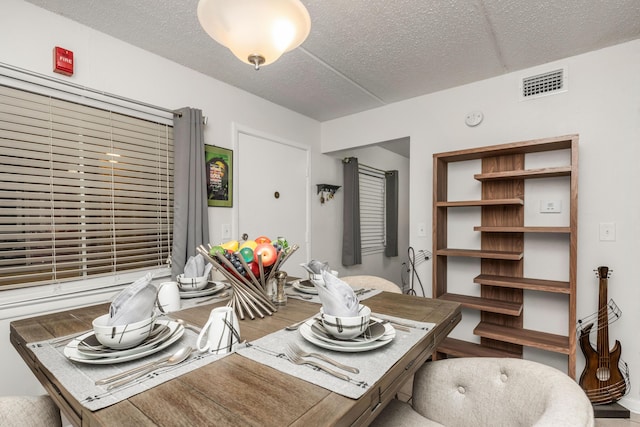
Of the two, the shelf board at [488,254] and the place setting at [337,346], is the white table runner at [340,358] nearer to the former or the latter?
the place setting at [337,346]

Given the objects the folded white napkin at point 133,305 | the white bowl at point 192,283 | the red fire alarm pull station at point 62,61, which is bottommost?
the white bowl at point 192,283

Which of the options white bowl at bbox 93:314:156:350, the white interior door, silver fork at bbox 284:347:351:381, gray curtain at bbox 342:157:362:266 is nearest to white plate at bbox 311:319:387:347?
silver fork at bbox 284:347:351:381

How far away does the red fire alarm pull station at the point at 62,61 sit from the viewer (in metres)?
1.75

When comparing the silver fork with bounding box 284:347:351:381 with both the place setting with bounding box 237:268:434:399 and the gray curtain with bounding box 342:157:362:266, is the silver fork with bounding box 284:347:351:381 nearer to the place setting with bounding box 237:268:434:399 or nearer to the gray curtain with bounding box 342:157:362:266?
the place setting with bounding box 237:268:434:399

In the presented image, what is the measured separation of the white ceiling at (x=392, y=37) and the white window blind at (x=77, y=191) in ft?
1.88

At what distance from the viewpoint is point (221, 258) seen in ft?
3.79

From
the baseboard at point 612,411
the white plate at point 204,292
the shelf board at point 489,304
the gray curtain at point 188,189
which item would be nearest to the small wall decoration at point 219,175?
the gray curtain at point 188,189

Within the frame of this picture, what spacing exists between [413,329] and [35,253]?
196 centimetres

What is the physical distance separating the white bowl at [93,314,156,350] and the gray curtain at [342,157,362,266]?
10.1 ft

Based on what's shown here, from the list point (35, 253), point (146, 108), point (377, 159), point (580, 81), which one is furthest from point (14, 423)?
point (377, 159)

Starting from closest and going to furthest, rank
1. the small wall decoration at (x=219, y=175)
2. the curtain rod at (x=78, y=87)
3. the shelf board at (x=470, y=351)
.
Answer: the curtain rod at (x=78, y=87) → the shelf board at (x=470, y=351) → the small wall decoration at (x=219, y=175)

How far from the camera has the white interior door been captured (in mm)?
2822

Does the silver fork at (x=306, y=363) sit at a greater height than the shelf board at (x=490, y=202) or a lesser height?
lesser

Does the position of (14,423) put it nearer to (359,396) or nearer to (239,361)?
(239,361)
